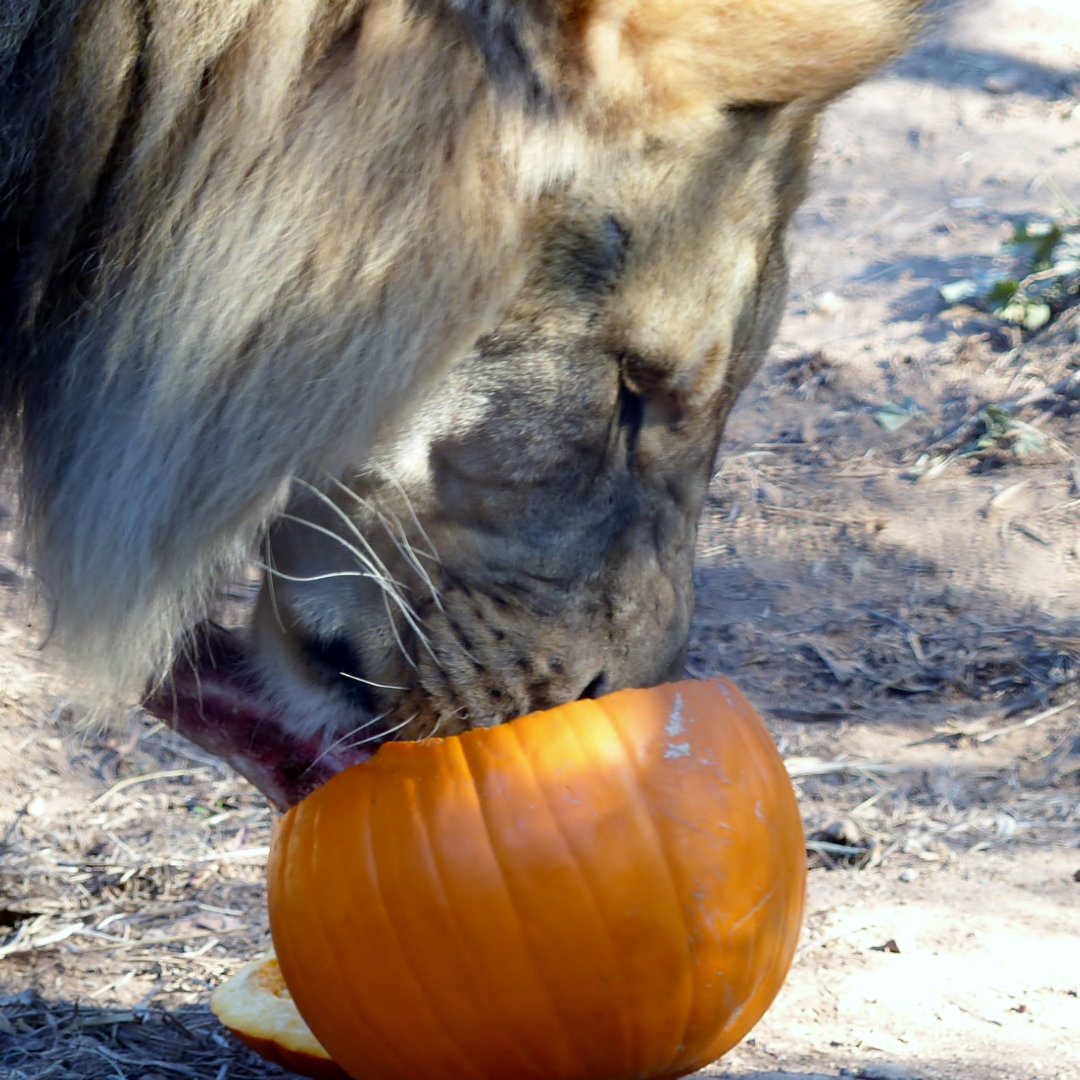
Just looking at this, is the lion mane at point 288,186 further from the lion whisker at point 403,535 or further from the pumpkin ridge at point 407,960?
the pumpkin ridge at point 407,960

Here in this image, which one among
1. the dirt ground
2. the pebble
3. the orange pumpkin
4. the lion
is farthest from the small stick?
the orange pumpkin

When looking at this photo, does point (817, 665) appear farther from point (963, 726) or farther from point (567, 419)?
point (567, 419)

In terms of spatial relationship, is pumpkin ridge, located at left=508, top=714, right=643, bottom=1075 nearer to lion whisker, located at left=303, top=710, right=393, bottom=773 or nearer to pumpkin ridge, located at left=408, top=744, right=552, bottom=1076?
pumpkin ridge, located at left=408, top=744, right=552, bottom=1076

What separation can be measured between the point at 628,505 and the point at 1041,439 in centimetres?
301

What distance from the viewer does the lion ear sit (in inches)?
70.6

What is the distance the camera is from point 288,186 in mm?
1814

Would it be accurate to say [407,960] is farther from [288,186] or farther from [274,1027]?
[288,186]

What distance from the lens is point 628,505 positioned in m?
2.14

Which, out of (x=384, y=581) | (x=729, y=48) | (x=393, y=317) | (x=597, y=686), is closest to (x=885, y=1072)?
(x=597, y=686)

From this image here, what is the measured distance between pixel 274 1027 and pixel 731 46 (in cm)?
146

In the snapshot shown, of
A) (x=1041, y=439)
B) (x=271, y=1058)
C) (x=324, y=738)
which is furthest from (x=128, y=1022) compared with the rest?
(x=1041, y=439)

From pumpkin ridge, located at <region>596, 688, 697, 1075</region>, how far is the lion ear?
0.76 m

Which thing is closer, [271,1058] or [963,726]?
[271,1058]

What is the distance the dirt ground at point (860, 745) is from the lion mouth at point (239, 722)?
0.19 m
